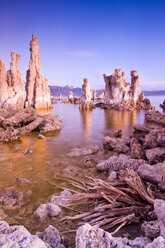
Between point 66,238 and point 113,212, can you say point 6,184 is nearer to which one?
point 66,238

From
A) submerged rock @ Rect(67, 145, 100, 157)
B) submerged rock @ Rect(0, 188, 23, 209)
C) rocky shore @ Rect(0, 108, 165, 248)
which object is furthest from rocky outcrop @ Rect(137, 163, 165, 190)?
submerged rock @ Rect(67, 145, 100, 157)

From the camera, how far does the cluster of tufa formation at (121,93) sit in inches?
1564

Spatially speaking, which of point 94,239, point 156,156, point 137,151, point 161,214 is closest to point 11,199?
point 94,239

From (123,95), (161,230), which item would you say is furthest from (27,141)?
(123,95)

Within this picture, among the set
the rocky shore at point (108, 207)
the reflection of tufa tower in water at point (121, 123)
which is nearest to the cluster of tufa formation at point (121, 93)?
the reflection of tufa tower in water at point (121, 123)

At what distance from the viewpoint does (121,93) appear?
40875 mm

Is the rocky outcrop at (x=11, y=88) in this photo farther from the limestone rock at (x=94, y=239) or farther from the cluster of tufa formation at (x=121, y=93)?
the limestone rock at (x=94, y=239)

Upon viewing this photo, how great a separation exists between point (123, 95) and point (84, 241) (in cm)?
4220

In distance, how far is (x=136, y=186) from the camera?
3.37 metres

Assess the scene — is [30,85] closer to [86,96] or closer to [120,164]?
[86,96]

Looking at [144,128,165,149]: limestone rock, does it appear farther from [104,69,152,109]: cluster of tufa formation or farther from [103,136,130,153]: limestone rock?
[104,69,152,109]: cluster of tufa formation

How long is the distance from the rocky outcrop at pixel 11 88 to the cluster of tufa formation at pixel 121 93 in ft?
73.7

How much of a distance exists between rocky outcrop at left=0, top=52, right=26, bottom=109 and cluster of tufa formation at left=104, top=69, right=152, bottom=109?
2247 centimetres

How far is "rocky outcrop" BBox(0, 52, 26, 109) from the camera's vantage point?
78.1 ft
